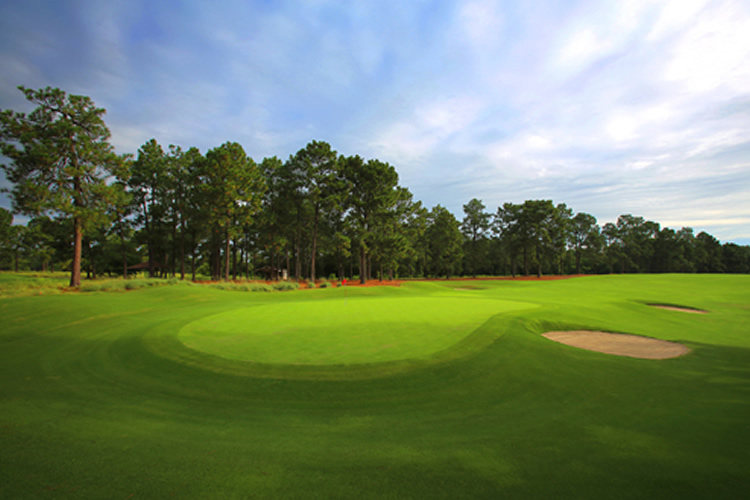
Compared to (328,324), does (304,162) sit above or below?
above

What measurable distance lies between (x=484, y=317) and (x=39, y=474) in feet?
33.2

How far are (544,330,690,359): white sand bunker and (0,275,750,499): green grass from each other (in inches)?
27.6

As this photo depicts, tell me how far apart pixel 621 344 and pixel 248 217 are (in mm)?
32313

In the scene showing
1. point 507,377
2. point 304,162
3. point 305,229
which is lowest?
point 507,377

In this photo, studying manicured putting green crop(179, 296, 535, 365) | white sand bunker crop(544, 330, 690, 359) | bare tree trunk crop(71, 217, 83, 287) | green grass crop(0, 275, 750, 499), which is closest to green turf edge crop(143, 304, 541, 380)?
green grass crop(0, 275, 750, 499)

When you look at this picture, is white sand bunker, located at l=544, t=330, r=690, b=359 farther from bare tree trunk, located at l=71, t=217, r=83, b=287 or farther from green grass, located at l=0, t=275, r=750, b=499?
bare tree trunk, located at l=71, t=217, r=83, b=287

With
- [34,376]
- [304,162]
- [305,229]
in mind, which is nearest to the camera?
[34,376]

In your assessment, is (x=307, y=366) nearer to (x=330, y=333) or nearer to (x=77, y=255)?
(x=330, y=333)

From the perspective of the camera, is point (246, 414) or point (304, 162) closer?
point (246, 414)

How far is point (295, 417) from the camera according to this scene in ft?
13.7

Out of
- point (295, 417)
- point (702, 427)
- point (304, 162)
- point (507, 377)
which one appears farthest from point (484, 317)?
point (304, 162)

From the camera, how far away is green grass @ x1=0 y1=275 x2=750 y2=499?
268 cm

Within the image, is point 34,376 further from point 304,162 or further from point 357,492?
point 304,162

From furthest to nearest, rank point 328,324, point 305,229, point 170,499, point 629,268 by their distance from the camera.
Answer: point 629,268 < point 305,229 < point 328,324 < point 170,499
